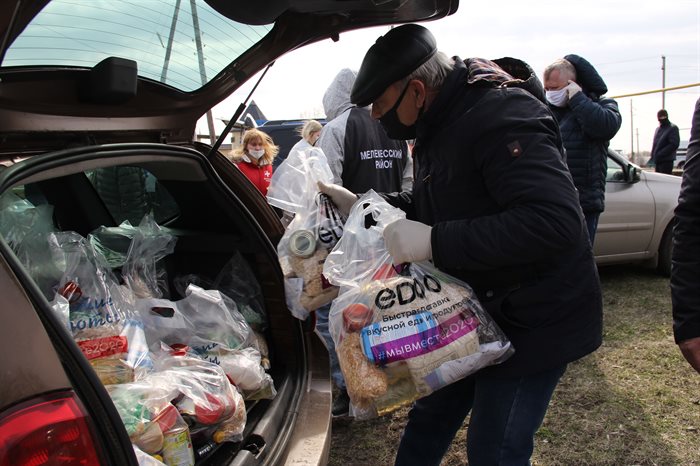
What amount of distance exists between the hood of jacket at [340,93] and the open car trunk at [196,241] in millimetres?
1215

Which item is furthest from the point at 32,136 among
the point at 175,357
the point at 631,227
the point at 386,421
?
the point at 631,227

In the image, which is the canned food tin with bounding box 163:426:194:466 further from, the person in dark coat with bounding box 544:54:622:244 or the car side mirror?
the car side mirror

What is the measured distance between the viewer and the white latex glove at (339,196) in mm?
2068

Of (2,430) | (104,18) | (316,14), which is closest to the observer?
(2,430)

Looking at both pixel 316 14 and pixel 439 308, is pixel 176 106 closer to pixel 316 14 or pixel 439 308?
pixel 316 14

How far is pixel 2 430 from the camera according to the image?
3.43ft

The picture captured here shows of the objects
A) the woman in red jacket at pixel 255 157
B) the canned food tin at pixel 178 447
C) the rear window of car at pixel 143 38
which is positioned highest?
the rear window of car at pixel 143 38

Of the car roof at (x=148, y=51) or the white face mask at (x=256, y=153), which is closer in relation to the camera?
the car roof at (x=148, y=51)

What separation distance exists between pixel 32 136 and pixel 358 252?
3.48ft

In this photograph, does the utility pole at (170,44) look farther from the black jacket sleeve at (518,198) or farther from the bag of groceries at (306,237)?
→ the black jacket sleeve at (518,198)

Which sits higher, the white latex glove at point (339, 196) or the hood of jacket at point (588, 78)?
the hood of jacket at point (588, 78)

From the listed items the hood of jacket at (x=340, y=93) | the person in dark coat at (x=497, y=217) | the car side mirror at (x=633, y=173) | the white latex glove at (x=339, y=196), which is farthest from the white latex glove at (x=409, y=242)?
the car side mirror at (x=633, y=173)

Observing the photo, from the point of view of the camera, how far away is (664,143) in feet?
33.2

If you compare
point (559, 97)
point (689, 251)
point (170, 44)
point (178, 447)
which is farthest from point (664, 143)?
point (178, 447)
